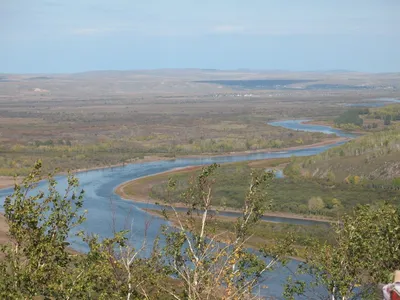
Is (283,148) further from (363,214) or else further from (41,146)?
(363,214)

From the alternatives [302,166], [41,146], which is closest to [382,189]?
[302,166]

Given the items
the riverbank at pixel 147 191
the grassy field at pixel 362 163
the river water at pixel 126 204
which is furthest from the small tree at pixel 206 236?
the grassy field at pixel 362 163

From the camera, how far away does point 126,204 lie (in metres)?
42.5

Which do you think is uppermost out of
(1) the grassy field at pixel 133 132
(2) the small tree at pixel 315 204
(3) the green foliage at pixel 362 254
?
(3) the green foliage at pixel 362 254

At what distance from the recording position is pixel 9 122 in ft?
324

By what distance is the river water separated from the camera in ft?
89.5

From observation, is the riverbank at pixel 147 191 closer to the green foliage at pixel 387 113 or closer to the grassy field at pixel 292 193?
the grassy field at pixel 292 193

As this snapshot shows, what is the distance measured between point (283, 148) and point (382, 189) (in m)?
29.8

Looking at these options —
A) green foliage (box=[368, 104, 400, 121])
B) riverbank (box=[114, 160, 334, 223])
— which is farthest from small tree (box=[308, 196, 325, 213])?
green foliage (box=[368, 104, 400, 121])

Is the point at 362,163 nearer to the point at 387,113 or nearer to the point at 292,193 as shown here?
the point at 292,193

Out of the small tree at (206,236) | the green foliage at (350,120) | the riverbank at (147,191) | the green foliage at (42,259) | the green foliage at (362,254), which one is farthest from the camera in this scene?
the green foliage at (350,120)

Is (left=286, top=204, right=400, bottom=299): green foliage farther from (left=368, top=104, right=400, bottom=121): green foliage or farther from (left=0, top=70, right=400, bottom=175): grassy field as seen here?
(left=368, top=104, right=400, bottom=121): green foliage

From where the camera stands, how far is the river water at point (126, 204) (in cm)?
2727

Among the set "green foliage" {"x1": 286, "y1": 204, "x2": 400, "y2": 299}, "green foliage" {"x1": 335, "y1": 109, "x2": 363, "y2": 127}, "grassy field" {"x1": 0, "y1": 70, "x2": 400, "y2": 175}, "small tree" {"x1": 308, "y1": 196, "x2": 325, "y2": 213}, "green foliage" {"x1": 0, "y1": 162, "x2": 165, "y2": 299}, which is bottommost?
"grassy field" {"x1": 0, "y1": 70, "x2": 400, "y2": 175}
